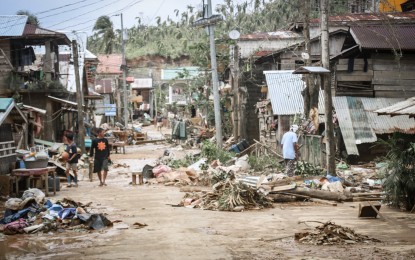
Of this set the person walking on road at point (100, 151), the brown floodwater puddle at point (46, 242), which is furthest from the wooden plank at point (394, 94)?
the brown floodwater puddle at point (46, 242)

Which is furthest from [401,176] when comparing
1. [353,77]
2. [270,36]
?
[270,36]

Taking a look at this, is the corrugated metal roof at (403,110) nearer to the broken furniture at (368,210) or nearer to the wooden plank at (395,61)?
the broken furniture at (368,210)

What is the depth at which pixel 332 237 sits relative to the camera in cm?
903

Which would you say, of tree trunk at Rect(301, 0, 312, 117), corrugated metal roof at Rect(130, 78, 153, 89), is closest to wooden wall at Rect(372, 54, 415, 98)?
tree trunk at Rect(301, 0, 312, 117)

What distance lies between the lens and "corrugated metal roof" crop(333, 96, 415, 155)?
21500 mm

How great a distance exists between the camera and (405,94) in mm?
23688

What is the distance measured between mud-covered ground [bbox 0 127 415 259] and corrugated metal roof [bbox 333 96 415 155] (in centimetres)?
842

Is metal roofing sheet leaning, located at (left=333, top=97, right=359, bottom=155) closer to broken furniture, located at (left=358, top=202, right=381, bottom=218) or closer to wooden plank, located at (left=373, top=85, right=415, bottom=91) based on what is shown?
wooden plank, located at (left=373, top=85, right=415, bottom=91)

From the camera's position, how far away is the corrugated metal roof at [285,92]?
1044 inches

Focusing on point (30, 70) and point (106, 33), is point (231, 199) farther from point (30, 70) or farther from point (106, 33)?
point (106, 33)

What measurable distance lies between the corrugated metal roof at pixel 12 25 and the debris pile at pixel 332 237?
2458cm

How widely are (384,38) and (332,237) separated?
52.6 feet

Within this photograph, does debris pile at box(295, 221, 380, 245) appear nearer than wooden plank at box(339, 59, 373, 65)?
Yes

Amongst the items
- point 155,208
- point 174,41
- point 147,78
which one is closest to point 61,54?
point 155,208
